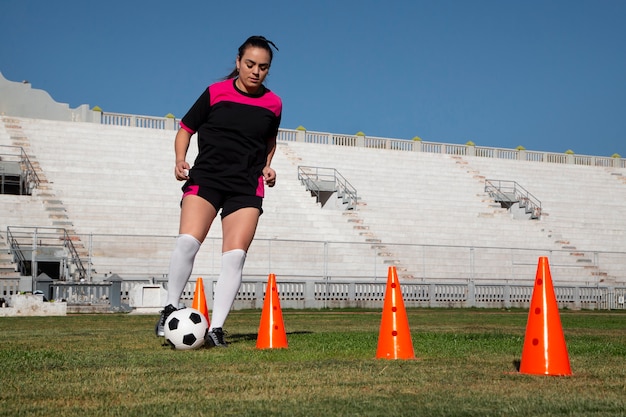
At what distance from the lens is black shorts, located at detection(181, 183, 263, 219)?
7.06 meters

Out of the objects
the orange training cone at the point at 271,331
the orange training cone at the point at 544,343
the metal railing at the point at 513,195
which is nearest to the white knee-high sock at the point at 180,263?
the orange training cone at the point at 271,331

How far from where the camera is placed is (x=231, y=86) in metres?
7.26

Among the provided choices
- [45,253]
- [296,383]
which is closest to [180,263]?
[296,383]

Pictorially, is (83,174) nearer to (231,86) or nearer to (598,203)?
(598,203)

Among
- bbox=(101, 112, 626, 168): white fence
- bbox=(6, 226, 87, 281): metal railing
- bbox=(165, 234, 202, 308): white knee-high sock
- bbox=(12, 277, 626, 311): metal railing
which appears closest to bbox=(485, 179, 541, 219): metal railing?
bbox=(101, 112, 626, 168): white fence

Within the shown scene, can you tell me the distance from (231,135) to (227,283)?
1.16 m

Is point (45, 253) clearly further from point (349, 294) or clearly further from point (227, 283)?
point (227, 283)

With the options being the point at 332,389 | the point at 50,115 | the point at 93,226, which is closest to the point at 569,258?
the point at 93,226

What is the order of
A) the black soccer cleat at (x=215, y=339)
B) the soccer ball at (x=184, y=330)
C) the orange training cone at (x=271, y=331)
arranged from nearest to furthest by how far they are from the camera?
the soccer ball at (x=184, y=330)
the black soccer cleat at (x=215, y=339)
the orange training cone at (x=271, y=331)

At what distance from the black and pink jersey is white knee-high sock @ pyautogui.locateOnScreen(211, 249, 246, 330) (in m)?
0.50

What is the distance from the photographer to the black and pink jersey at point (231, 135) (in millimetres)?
7098

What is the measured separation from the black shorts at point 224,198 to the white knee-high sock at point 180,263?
330mm

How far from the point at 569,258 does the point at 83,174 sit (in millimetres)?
17052

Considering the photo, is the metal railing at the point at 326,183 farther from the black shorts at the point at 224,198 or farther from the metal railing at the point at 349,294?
the black shorts at the point at 224,198
